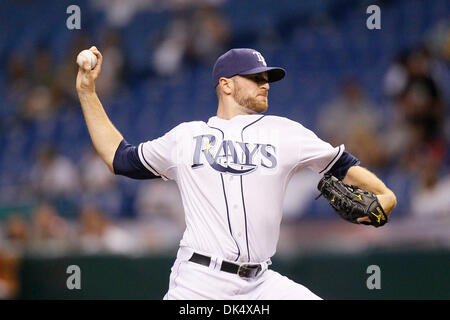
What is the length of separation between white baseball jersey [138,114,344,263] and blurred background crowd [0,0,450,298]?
3.25 m

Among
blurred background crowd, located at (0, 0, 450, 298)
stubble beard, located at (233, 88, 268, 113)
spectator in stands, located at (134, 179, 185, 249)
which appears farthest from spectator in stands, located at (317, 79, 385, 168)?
stubble beard, located at (233, 88, 268, 113)

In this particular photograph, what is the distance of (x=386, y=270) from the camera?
630cm

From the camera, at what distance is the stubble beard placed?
13.1ft

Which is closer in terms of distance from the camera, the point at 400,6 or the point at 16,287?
the point at 16,287

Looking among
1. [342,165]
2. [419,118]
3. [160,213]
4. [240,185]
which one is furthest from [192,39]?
[240,185]

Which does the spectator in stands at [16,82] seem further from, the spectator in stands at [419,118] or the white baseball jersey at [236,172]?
the white baseball jersey at [236,172]

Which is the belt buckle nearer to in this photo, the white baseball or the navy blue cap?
the navy blue cap

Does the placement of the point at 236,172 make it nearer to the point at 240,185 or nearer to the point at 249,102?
the point at 240,185

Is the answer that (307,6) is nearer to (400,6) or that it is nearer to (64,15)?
(400,6)

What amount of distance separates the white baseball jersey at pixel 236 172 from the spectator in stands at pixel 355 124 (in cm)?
416

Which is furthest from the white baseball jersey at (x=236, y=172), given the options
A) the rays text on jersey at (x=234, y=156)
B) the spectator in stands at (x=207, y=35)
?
the spectator in stands at (x=207, y=35)

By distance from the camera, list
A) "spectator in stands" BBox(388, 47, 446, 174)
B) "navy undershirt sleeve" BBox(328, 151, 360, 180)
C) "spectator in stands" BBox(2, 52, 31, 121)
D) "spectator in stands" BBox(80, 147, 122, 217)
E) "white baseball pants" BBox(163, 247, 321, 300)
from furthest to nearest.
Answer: "spectator in stands" BBox(2, 52, 31, 121)
"spectator in stands" BBox(80, 147, 122, 217)
"spectator in stands" BBox(388, 47, 446, 174)
"navy undershirt sleeve" BBox(328, 151, 360, 180)
"white baseball pants" BBox(163, 247, 321, 300)

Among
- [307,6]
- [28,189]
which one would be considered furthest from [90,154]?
[307,6]

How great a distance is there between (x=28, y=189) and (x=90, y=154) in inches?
32.5
